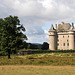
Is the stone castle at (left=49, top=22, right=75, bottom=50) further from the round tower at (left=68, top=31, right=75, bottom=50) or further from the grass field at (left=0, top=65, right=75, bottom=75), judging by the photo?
the grass field at (left=0, top=65, right=75, bottom=75)

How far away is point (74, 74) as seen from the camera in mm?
18938

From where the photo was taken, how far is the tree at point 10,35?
4019cm

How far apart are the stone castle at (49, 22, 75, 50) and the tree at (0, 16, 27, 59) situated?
167 ft

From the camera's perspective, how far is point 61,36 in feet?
307

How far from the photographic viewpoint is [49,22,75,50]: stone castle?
91.2 m

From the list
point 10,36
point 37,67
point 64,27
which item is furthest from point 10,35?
point 64,27

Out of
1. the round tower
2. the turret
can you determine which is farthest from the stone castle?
the round tower

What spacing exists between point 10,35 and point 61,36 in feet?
184

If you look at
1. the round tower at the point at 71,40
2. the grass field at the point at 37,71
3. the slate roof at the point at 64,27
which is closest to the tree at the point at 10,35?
the grass field at the point at 37,71

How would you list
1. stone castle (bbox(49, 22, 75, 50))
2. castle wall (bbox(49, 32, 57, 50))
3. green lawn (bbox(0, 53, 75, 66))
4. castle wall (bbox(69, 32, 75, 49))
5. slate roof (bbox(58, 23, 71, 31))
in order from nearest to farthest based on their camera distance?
green lawn (bbox(0, 53, 75, 66)) < castle wall (bbox(69, 32, 75, 49)) < stone castle (bbox(49, 22, 75, 50)) < castle wall (bbox(49, 32, 57, 50)) < slate roof (bbox(58, 23, 71, 31))

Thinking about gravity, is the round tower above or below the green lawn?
above

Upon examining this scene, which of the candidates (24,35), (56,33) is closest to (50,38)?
(56,33)

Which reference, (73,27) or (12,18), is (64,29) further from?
(12,18)

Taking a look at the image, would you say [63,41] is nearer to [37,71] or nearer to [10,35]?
[10,35]
